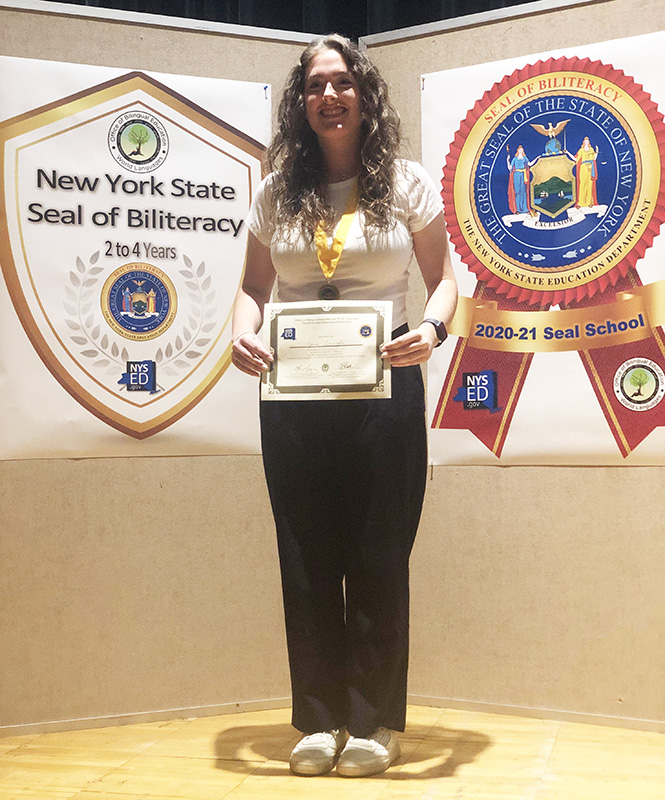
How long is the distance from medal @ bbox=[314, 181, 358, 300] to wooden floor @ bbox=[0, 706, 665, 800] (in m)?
1.08

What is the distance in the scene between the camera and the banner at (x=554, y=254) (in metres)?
2.38

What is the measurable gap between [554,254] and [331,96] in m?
0.82

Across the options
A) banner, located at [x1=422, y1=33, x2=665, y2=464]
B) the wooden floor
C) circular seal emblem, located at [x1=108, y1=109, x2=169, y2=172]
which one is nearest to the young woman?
the wooden floor

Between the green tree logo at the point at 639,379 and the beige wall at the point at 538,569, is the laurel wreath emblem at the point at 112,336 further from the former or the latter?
the green tree logo at the point at 639,379

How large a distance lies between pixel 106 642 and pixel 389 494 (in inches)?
39.6

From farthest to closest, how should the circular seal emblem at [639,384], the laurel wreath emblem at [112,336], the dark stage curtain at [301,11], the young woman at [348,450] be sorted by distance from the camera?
1. the dark stage curtain at [301,11]
2. the laurel wreath emblem at [112,336]
3. the circular seal emblem at [639,384]
4. the young woman at [348,450]

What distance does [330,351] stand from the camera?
6.51 feet

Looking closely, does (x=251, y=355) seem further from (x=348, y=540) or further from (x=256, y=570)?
(x=256, y=570)

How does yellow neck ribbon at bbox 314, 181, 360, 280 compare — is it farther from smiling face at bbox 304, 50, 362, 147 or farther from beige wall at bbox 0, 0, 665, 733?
beige wall at bbox 0, 0, 665, 733

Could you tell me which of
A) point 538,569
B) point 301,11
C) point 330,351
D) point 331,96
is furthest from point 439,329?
point 301,11

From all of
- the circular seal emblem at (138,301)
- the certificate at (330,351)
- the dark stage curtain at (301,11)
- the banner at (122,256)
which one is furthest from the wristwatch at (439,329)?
the dark stage curtain at (301,11)

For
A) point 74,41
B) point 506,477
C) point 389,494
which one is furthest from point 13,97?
point 506,477

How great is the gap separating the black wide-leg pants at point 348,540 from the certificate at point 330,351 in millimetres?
53

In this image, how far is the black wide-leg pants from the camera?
2.02m
